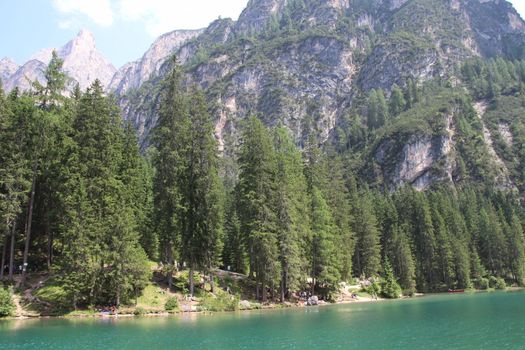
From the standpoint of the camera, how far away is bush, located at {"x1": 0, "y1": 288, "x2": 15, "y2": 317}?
39.3 meters

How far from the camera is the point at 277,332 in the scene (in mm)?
31562

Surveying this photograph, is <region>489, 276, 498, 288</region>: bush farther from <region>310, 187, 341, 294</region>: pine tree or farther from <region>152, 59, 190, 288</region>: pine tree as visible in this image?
<region>152, 59, 190, 288</region>: pine tree

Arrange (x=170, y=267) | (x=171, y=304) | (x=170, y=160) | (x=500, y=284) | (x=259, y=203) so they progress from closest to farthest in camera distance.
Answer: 1. (x=171, y=304)
2. (x=170, y=267)
3. (x=170, y=160)
4. (x=259, y=203)
5. (x=500, y=284)

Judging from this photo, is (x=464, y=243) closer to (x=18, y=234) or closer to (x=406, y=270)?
(x=406, y=270)

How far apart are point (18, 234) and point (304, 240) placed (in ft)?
113

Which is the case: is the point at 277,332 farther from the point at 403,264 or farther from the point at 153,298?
the point at 403,264

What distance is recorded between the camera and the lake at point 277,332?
2600 cm

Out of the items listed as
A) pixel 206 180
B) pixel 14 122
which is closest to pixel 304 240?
pixel 206 180

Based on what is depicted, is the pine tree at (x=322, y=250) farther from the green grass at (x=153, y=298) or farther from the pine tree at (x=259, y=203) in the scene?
the green grass at (x=153, y=298)

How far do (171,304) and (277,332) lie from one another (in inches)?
674

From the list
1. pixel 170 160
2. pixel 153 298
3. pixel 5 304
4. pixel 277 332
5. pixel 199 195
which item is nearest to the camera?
pixel 277 332

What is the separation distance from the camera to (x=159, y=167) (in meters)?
51.0

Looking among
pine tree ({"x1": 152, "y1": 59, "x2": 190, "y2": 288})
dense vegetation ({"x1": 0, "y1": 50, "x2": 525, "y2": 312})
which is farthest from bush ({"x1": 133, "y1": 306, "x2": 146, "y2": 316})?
pine tree ({"x1": 152, "y1": 59, "x2": 190, "y2": 288})

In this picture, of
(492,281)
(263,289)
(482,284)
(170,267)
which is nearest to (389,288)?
(482,284)
